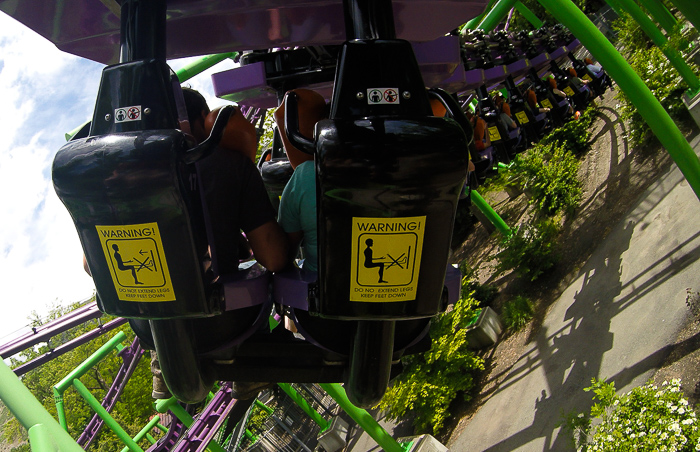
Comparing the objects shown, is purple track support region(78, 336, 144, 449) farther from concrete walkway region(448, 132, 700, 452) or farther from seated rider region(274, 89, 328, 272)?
seated rider region(274, 89, 328, 272)

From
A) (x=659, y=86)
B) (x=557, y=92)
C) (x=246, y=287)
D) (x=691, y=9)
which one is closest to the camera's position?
(x=246, y=287)

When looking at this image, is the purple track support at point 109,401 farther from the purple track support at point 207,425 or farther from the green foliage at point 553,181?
the green foliage at point 553,181

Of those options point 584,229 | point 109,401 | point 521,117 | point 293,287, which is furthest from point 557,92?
point 109,401

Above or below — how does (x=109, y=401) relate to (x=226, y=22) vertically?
below

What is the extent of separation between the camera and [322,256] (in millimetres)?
1345

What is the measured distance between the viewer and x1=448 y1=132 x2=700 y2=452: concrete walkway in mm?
4836

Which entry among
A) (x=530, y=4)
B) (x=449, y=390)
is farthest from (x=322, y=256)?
(x=530, y=4)

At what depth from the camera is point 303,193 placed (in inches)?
67.3

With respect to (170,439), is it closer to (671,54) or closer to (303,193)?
(671,54)

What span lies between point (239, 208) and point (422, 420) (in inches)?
243

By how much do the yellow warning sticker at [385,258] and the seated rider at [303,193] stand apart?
0.39m

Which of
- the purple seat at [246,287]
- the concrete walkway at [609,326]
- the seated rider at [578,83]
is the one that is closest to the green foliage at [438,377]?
the concrete walkway at [609,326]

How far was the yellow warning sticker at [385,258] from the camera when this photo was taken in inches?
50.6

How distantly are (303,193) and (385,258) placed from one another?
1.58 ft
